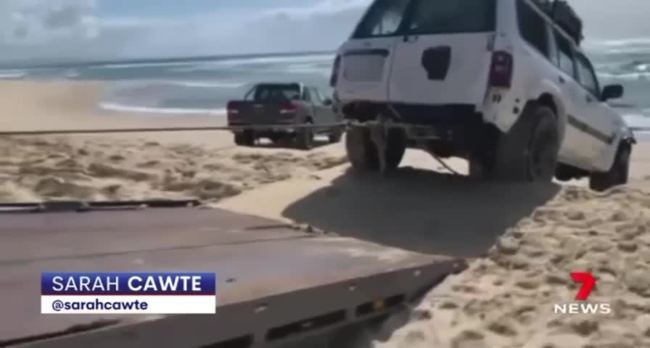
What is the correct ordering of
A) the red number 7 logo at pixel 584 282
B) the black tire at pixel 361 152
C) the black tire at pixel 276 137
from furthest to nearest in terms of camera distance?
the black tire at pixel 276 137, the black tire at pixel 361 152, the red number 7 logo at pixel 584 282

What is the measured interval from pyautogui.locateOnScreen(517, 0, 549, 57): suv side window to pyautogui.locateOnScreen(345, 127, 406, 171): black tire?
1512mm

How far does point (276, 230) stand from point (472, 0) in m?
3.10

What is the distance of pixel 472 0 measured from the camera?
7.20 meters

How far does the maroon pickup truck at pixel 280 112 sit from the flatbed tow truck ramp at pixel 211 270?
11.1m

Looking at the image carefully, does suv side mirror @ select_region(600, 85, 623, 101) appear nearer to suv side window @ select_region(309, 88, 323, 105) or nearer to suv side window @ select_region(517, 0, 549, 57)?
suv side window @ select_region(517, 0, 549, 57)

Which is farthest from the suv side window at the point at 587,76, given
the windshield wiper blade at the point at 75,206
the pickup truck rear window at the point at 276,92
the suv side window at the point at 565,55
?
the pickup truck rear window at the point at 276,92

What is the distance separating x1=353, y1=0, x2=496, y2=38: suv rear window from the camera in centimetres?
707

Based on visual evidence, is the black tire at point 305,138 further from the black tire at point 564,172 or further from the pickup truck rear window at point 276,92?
the black tire at point 564,172

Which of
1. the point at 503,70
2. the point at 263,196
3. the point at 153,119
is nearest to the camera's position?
the point at 503,70

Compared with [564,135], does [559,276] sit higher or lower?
lower

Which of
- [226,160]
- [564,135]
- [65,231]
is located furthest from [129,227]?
[226,160]

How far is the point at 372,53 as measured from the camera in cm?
750

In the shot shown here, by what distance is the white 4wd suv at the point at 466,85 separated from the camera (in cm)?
688

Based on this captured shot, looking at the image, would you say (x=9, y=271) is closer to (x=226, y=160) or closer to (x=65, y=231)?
(x=65, y=231)
